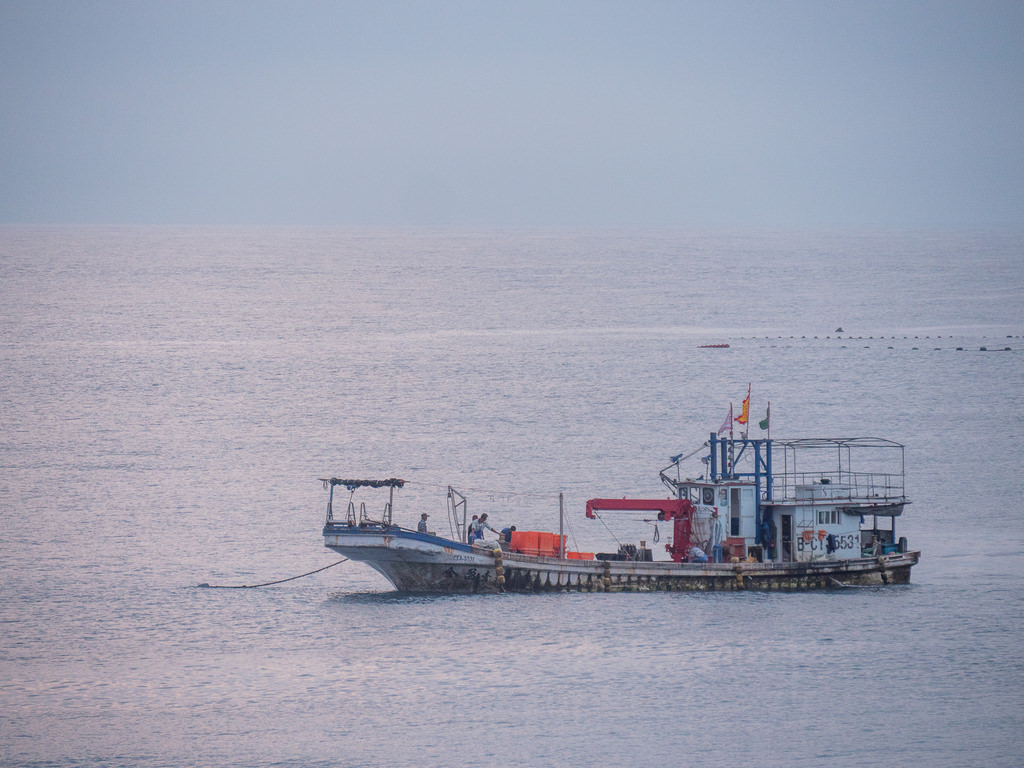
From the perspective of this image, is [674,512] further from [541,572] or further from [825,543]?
[825,543]

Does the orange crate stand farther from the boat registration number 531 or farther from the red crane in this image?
the boat registration number 531

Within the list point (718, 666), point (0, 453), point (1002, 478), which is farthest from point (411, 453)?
point (718, 666)

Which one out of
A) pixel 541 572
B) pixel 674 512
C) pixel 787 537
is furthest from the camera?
pixel 787 537

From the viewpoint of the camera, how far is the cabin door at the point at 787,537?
189ft

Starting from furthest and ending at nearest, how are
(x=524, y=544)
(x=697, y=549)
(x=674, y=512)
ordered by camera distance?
(x=674, y=512) < (x=697, y=549) < (x=524, y=544)

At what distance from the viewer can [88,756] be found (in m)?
40.9

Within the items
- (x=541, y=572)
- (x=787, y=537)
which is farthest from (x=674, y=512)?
(x=541, y=572)

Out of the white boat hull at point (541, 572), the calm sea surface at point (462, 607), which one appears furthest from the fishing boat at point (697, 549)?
the calm sea surface at point (462, 607)

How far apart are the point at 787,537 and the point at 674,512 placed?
14.9 feet

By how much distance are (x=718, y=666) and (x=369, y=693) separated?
37.3ft

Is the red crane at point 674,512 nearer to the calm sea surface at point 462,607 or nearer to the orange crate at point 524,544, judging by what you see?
the orange crate at point 524,544

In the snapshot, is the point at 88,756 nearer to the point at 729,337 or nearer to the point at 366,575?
the point at 366,575

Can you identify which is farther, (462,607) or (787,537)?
(787,537)

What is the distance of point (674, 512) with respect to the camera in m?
57.6
